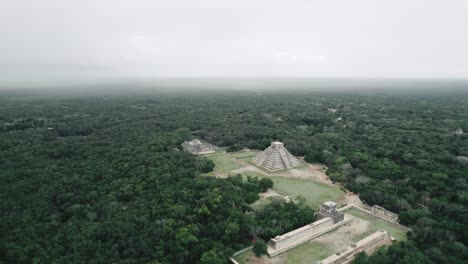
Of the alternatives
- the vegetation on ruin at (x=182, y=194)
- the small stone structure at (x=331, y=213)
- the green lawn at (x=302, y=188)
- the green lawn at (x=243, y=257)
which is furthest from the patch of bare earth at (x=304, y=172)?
the green lawn at (x=243, y=257)

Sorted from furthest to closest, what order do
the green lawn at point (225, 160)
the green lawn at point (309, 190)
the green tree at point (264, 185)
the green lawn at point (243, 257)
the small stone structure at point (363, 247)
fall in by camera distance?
the green lawn at point (225, 160) → the green tree at point (264, 185) → the green lawn at point (309, 190) → the green lawn at point (243, 257) → the small stone structure at point (363, 247)

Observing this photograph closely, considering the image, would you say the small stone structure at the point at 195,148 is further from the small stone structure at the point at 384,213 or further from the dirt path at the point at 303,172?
the small stone structure at the point at 384,213

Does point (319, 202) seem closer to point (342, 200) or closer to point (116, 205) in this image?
point (342, 200)

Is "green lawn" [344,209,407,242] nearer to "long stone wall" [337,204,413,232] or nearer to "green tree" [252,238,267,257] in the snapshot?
"long stone wall" [337,204,413,232]

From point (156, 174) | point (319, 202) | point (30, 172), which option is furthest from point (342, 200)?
point (30, 172)

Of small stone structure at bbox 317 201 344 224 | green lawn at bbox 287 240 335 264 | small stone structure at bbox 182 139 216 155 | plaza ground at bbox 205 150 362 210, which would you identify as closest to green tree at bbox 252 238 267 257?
green lawn at bbox 287 240 335 264
